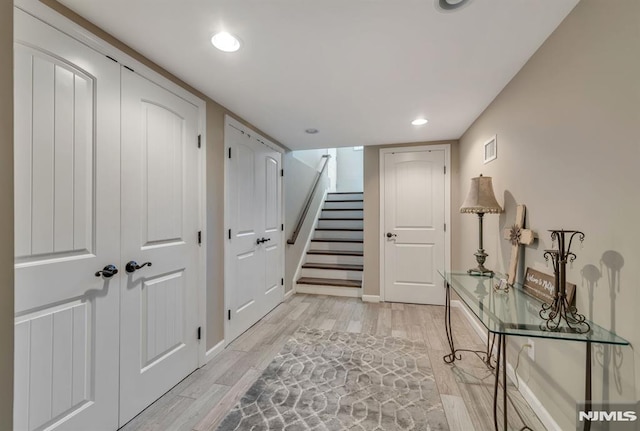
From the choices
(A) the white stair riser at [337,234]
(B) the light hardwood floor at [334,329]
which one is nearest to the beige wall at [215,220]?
(B) the light hardwood floor at [334,329]

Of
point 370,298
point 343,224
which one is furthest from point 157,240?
point 343,224

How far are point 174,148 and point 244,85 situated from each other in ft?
2.26

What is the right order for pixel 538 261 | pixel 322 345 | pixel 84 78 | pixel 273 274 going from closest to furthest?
pixel 84 78 < pixel 538 261 < pixel 322 345 < pixel 273 274

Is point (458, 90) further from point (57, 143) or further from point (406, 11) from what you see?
point (57, 143)

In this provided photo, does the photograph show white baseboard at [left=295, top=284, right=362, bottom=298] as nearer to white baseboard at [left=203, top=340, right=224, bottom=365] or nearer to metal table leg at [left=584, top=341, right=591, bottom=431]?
white baseboard at [left=203, top=340, right=224, bottom=365]

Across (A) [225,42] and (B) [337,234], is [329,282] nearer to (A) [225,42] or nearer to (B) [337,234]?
(B) [337,234]

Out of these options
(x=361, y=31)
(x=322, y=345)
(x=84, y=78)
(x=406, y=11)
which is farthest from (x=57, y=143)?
(x=322, y=345)

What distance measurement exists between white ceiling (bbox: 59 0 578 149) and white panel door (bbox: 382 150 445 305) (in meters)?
1.17

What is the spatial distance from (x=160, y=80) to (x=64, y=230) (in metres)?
1.09

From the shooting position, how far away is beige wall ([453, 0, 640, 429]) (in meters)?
1.01

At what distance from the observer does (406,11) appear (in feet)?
4.19

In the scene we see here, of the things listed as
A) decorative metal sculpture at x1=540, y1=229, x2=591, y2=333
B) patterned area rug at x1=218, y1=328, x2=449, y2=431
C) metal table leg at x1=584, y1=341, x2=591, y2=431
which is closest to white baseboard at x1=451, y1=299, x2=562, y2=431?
metal table leg at x1=584, y1=341, x2=591, y2=431

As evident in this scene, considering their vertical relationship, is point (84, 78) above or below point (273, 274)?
above

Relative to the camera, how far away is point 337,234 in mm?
4902
